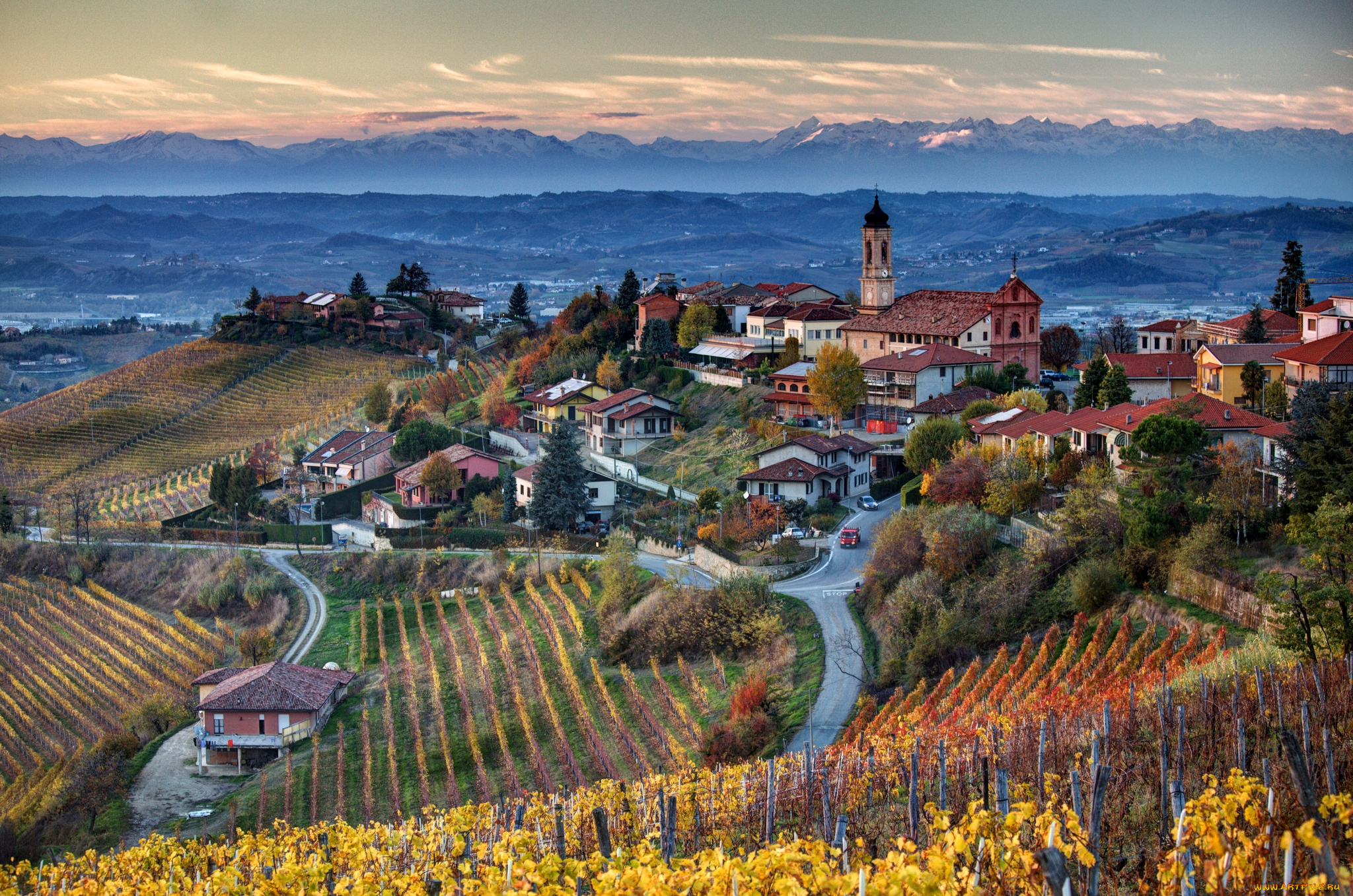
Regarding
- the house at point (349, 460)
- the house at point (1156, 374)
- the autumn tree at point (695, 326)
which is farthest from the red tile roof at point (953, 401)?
the house at point (349, 460)

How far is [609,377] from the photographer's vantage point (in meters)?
59.1

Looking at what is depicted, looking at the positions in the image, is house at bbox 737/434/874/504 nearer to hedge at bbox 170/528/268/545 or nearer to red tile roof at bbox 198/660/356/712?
red tile roof at bbox 198/660/356/712

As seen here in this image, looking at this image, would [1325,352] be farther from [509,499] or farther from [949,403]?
[509,499]

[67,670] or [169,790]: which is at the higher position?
[169,790]

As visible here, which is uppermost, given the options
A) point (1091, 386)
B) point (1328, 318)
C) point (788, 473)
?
point (1328, 318)

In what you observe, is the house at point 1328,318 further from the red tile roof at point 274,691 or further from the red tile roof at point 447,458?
the red tile roof at point 447,458

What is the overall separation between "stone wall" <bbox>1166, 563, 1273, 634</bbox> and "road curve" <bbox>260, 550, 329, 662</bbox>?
2556cm

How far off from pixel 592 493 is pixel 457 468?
7149 millimetres

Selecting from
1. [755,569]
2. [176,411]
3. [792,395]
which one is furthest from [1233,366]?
[176,411]

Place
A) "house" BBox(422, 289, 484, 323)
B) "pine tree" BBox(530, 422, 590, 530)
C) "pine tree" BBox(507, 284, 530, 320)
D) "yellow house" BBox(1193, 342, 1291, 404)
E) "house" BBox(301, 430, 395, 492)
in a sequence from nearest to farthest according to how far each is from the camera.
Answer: "yellow house" BBox(1193, 342, 1291, 404) < "pine tree" BBox(530, 422, 590, 530) < "house" BBox(301, 430, 395, 492) < "pine tree" BBox(507, 284, 530, 320) < "house" BBox(422, 289, 484, 323)

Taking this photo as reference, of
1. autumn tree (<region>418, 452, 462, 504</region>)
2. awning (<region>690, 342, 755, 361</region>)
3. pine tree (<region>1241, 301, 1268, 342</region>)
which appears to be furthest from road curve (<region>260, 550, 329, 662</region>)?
pine tree (<region>1241, 301, 1268, 342</region>)

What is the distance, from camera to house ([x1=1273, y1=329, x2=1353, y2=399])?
3516 centimetres

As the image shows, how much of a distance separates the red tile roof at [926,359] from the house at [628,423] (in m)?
8.78

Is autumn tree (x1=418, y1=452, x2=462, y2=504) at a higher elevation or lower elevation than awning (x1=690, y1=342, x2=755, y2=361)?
lower
